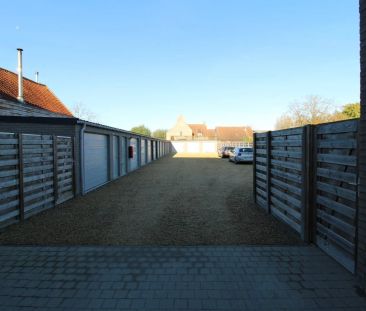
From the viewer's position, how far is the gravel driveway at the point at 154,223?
16.8ft

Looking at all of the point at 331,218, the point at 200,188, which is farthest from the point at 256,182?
the point at 331,218

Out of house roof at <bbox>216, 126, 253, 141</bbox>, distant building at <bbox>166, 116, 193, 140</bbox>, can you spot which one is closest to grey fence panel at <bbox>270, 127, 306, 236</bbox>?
house roof at <bbox>216, 126, 253, 141</bbox>

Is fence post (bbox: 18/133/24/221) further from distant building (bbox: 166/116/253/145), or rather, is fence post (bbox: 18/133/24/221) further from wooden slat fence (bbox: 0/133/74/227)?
distant building (bbox: 166/116/253/145)

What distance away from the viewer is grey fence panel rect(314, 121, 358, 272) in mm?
3637

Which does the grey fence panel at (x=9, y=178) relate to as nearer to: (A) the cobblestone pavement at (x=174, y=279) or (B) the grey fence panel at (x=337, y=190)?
(A) the cobblestone pavement at (x=174, y=279)

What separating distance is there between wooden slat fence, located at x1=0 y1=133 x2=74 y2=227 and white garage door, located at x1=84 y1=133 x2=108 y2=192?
149 cm

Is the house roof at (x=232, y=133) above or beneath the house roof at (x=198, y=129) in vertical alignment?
beneath

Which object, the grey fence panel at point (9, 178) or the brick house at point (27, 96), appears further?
the brick house at point (27, 96)

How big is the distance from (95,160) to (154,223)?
19.8 ft

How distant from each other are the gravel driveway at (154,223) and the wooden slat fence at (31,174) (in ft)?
1.08

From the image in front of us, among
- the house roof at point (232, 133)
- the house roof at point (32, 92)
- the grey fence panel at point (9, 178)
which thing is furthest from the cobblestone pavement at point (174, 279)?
the house roof at point (232, 133)

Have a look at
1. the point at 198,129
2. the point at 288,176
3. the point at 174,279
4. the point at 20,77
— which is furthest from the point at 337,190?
the point at 198,129

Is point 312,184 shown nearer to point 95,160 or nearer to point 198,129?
point 95,160

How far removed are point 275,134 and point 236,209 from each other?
218 centimetres
